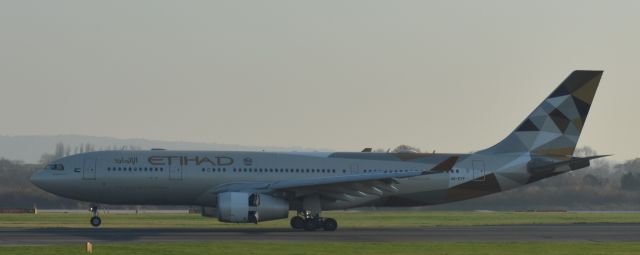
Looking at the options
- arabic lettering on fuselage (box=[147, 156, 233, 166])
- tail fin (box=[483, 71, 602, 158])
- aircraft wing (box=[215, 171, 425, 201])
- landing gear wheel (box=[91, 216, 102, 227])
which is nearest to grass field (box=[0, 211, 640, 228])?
landing gear wheel (box=[91, 216, 102, 227])

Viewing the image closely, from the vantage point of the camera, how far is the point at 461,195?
5469 centimetres

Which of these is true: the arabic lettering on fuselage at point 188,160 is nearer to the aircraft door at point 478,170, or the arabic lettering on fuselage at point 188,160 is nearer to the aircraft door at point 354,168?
the aircraft door at point 354,168

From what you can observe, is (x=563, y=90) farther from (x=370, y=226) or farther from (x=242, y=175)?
(x=242, y=175)

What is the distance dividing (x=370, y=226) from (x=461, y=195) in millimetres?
4820

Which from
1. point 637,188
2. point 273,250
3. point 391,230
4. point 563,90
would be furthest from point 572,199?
point 273,250

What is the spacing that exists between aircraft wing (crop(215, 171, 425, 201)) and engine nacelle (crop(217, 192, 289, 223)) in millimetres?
858

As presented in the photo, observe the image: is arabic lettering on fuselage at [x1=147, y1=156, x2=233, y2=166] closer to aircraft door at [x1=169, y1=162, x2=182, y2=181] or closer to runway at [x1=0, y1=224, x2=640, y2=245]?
aircraft door at [x1=169, y1=162, x2=182, y2=181]

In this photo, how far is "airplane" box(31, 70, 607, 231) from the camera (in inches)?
1983

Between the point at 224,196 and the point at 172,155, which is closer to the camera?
the point at 224,196

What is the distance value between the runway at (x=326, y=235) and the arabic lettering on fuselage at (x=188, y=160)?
11.0 ft

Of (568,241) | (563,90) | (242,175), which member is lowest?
(568,241)

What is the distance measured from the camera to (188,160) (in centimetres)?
5181

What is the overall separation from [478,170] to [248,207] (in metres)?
12.6

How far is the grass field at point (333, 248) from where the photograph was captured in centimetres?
3488
